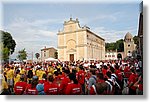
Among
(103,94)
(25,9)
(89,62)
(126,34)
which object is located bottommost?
(103,94)

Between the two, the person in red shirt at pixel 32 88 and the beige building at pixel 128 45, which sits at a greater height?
the beige building at pixel 128 45

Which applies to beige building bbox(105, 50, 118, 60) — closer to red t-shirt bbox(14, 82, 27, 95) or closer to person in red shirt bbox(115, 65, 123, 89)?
person in red shirt bbox(115, 65, 123, 89)

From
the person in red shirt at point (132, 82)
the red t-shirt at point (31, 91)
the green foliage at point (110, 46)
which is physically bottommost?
the red t-shirt at point (31, 91)

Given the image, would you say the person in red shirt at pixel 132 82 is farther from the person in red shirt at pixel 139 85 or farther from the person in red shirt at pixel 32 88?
the person in red shirt at pixel 32 88

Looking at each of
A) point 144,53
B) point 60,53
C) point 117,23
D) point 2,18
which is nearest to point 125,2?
point 117,23

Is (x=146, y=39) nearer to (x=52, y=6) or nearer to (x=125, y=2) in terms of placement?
(x=125, y=2)

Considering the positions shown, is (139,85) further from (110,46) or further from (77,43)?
(77,43)

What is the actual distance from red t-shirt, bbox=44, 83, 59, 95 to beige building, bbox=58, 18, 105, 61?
1.24ft

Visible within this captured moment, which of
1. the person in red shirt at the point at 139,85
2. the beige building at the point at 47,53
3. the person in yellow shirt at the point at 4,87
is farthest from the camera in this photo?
the beige building at the point at 47,53

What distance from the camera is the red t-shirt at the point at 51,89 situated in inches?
189

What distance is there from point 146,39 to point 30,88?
158 cm

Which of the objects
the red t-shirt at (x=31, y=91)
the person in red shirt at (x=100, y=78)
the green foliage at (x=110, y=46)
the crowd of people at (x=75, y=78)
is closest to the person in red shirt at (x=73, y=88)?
the crowd of people at (x=75, y=78)

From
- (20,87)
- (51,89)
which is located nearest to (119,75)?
(51,89)

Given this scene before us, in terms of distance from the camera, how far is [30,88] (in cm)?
482
